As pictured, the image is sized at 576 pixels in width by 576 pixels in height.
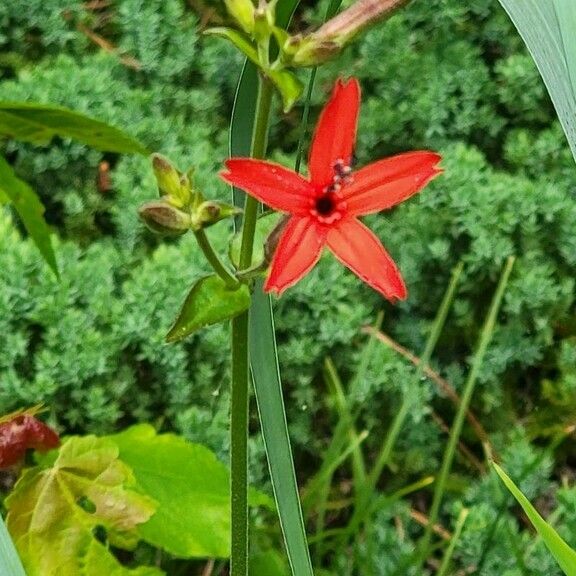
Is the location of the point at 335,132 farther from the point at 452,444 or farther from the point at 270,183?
the point at 452,444

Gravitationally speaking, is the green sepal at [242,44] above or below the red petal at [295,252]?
above

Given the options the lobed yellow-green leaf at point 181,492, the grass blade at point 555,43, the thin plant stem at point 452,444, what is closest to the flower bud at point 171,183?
the grass blade at point 555,43

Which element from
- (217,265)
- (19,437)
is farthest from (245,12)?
(19,437)

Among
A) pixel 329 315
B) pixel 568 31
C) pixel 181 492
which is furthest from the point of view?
pixel 329 315

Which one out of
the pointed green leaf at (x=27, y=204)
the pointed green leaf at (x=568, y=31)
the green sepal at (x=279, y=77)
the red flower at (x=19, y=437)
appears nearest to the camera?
the pointed green leaf at (x=568, y=31)

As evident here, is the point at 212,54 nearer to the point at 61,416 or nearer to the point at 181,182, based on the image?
the point at 61,416

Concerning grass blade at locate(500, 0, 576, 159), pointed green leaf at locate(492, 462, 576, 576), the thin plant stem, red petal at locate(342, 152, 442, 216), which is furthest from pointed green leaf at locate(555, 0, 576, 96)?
the thin plant stem

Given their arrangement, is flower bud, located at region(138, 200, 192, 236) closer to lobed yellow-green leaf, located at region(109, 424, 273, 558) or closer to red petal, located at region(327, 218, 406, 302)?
red petal, located at region(327, 218, 406, 302)

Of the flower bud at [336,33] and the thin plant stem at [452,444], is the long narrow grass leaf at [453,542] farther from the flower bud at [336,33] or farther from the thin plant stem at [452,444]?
the flower bud at [336,33]
